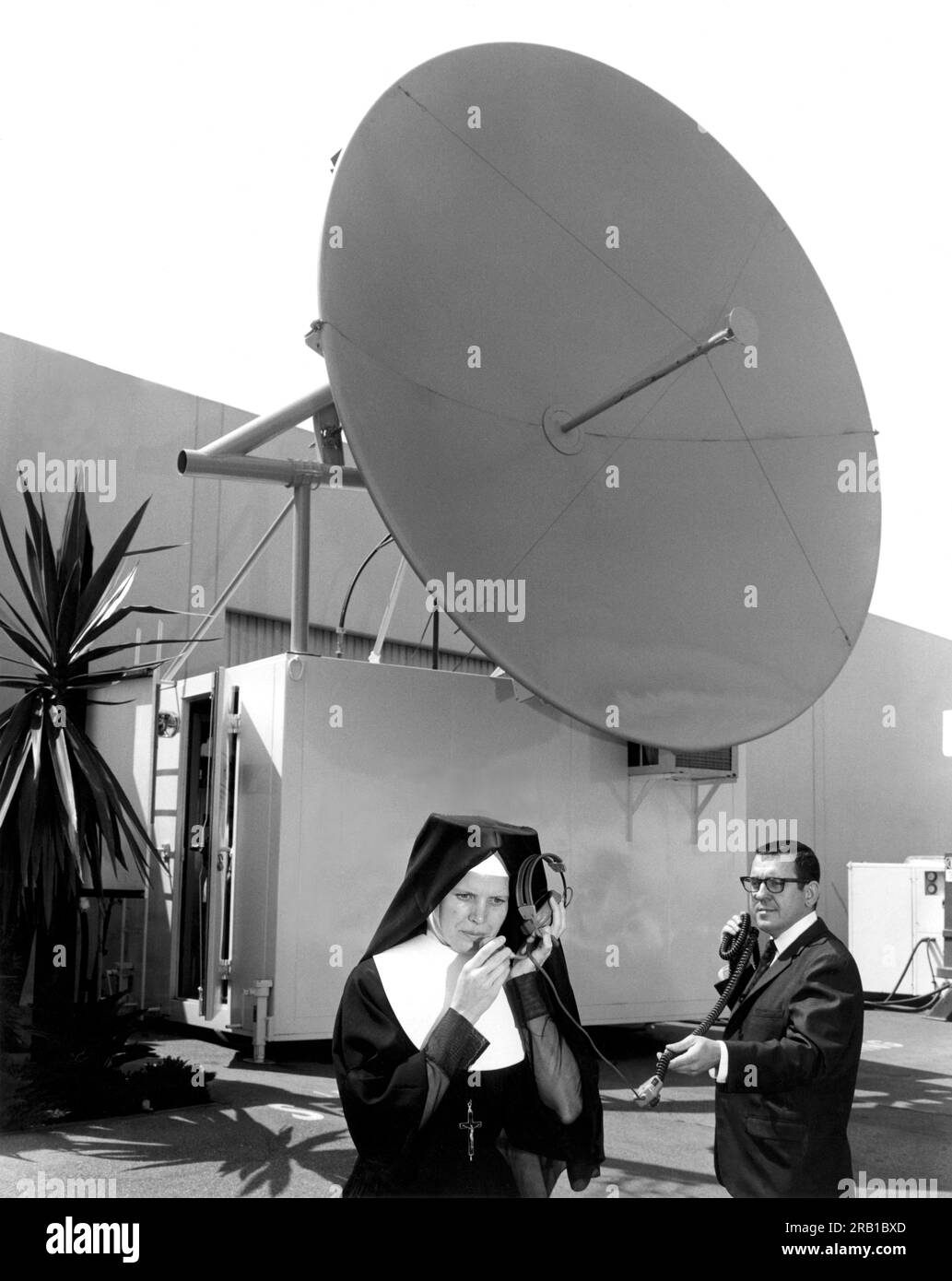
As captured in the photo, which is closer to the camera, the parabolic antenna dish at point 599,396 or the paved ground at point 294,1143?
the parabolic antenna dish at point 599,396

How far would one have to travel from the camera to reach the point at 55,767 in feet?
21.9

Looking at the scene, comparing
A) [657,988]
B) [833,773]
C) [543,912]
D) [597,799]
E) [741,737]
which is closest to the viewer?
[543,912]

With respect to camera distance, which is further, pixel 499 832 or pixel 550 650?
pixel 550 650

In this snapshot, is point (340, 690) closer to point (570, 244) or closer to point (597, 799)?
point (597, 799)

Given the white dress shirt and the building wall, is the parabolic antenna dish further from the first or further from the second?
the building wall

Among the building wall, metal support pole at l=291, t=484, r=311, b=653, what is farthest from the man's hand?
the building wall

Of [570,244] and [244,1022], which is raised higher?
[570,244]

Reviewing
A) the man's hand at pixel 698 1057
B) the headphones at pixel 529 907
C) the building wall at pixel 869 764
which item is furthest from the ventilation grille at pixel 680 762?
the building wall at pixel 869 764

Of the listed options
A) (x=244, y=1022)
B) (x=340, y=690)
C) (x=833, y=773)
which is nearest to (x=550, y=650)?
(x=340, y=690)

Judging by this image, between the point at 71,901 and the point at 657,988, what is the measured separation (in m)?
3.64

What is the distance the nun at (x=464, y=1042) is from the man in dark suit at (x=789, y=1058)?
1.32ft

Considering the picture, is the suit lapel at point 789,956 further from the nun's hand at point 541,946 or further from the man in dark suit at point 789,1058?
the nun's hand at point 541,946

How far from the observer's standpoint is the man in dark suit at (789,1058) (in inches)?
139

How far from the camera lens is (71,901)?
22.6 feet
